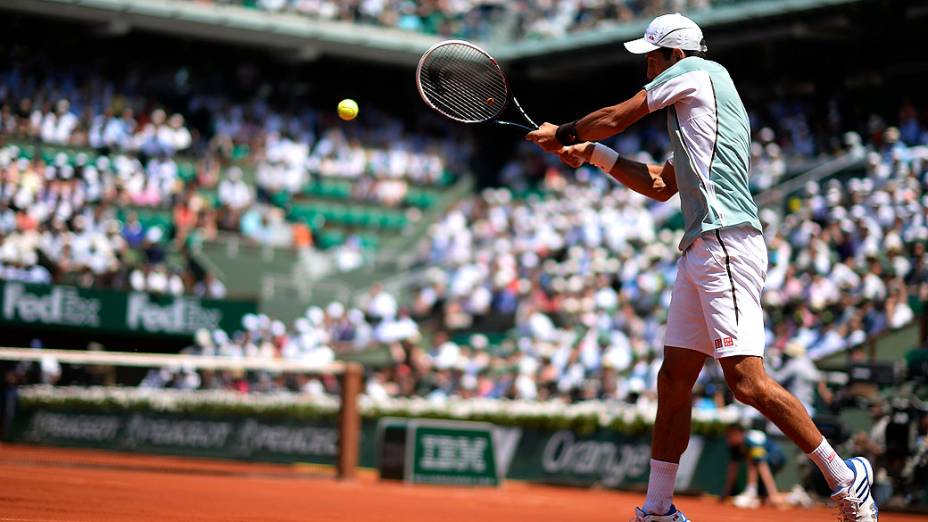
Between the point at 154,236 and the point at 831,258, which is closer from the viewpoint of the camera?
the point at 831,258

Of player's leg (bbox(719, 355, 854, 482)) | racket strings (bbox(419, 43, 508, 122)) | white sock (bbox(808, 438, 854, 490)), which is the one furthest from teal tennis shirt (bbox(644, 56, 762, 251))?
racket strings (bbox(419, 43, 508, 122))

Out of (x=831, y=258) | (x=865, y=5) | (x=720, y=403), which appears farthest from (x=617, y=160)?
(x=865, y=5)

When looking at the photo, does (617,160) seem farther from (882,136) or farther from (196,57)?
(196,57)

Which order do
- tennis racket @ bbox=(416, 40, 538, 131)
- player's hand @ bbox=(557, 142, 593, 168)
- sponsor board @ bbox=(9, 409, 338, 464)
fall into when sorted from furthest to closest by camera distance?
sponsor board @ bbox=(9, 409, 338, 464)
tennis racket @ bbox=(416, 40, 538, 131)
player's hand @ bbox=(557, 142, 593, 168)

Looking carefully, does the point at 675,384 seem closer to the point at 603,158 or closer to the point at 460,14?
the point at 603,158

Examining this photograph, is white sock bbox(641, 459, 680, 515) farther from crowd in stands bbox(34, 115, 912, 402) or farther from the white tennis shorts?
crowd in stands bbox(34, 115, 912, 402)

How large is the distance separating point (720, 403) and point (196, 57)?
1880 centimetres

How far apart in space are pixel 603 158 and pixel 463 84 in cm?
103

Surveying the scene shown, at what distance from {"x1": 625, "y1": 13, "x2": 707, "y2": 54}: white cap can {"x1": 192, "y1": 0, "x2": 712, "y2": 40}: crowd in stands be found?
75.0 ft

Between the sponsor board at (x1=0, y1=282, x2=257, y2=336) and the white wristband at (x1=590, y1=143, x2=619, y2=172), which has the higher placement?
the white wristband at (x1=590, y1=143, x2=619, y2=172)

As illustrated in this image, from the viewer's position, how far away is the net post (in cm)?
1543

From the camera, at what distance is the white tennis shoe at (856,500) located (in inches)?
256

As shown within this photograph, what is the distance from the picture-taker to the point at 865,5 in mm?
24359

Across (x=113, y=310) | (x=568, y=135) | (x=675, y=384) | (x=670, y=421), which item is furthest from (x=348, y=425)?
(x=113, y=310)
